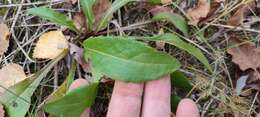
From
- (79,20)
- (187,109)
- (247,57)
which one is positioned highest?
(79,20)

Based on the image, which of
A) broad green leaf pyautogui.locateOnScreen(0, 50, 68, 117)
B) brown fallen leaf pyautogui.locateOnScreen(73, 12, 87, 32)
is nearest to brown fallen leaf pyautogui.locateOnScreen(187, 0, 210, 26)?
brown fallen leaf pyautogui.locateOnScreen(73, 12, 87, 32)

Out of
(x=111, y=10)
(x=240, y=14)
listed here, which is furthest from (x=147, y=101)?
(x=240, y=14)

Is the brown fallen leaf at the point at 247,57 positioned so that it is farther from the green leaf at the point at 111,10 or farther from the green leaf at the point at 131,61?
the green leaf at the point at 111,10

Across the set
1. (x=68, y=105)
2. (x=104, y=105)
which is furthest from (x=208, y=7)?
(x=68, y=105)

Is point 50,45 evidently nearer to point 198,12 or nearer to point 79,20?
point 79,20

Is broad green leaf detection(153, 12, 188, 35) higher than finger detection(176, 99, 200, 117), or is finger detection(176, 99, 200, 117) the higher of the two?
broad green leaf detection(153, 12, 188, 35)

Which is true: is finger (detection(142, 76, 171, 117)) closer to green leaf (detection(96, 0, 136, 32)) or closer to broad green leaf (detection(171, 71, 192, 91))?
broad green leaf (detection(171, 71, 192, 91))
